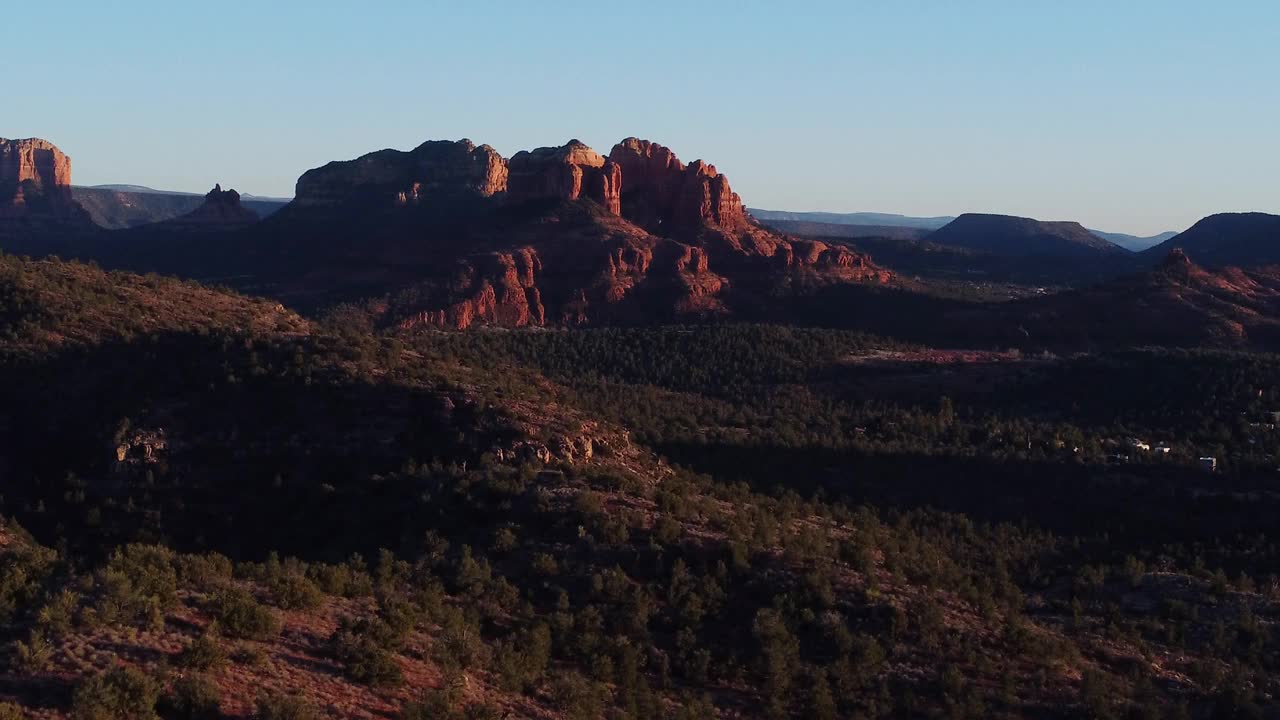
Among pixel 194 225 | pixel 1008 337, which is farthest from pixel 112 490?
pixel 194 225

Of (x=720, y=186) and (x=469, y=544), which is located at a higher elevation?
(x=720, y=186)

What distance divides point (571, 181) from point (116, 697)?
100371 millimetres

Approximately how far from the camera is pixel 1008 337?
8700cm

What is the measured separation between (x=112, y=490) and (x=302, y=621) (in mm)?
13412

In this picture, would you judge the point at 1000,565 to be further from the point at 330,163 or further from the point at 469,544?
the point at 330,163

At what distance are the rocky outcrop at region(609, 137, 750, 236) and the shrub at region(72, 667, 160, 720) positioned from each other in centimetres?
9666

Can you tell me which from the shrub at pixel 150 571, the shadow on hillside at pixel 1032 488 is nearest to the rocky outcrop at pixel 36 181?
the shadow on hillside at pixel 1032 488

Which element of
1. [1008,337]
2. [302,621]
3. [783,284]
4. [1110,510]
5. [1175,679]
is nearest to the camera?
[302,621]

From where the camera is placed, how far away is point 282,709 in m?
15.1

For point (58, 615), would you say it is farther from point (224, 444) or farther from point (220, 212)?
point (220, 212)

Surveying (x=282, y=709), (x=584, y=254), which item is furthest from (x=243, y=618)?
(x=584, y=254)

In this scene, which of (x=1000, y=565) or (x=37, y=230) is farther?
(x=37, y=230)

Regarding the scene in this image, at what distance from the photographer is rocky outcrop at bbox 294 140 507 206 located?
14638 cm

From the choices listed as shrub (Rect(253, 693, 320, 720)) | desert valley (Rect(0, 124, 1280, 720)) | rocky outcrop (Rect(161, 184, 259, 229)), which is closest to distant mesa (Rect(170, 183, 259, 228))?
rocky outcrop (Rect(161, 184, 259, 229))
